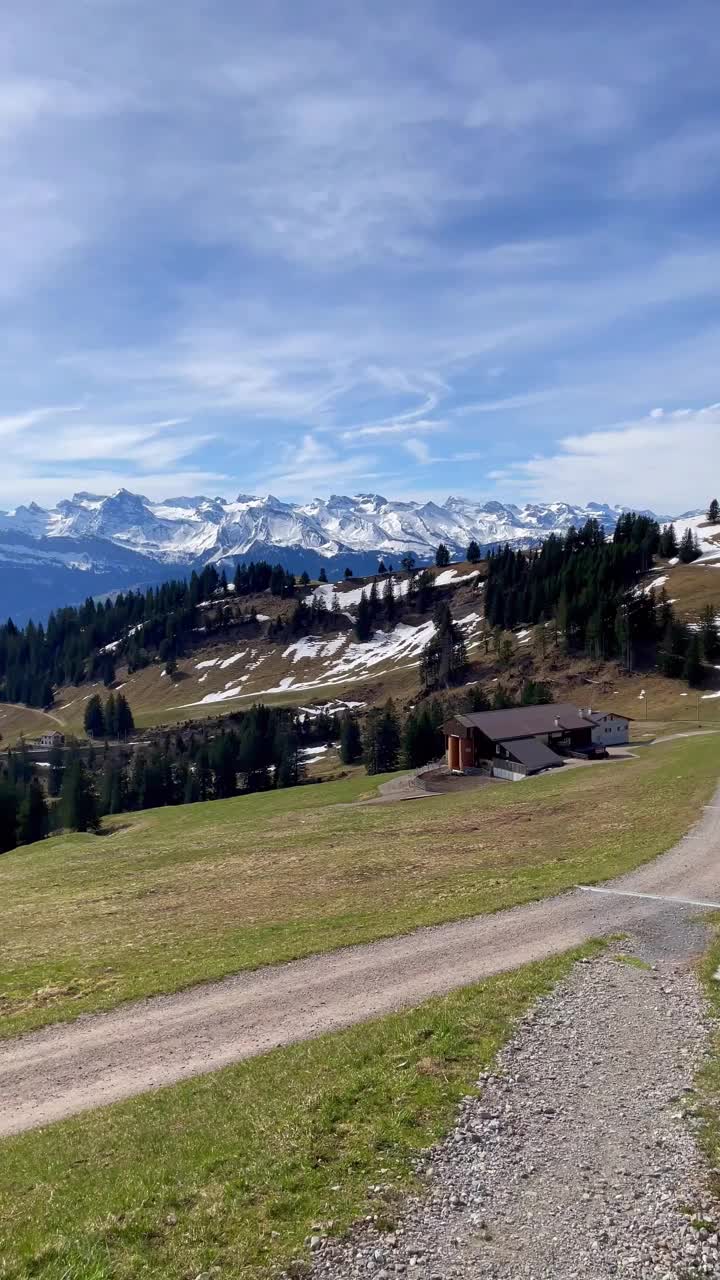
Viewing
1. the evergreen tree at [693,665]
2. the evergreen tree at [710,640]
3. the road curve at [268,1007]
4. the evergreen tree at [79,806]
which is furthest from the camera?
the evergreen tree at [710,640]

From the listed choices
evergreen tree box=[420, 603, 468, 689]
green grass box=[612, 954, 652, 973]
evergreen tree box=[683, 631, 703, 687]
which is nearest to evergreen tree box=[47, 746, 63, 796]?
evergreen tree box=[420, 603, 468, 689]

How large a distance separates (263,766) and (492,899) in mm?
116663

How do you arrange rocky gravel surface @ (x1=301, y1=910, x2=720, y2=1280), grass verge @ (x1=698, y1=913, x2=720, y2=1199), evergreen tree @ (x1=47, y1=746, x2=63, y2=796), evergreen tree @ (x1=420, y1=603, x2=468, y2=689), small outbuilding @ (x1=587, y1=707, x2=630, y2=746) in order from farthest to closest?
evergreen tree @ (x1=420, y1=603, x2=468, y2=689) → evergreen tree @ (x1=47, y1=746, x2=63, y2=796) → small outbuilding @ (x1=587, y1=707, x2=630, y2=746) → grass verge @ (x1=698, y1=913, x2=720, y2=1199) → rocky gravel surface @ (x1=301, y1=910, x2=720, y2=1280)

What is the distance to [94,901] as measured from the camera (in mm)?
38469

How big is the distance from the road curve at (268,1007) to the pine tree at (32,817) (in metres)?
88.5

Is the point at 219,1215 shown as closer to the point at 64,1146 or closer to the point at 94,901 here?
the point at 64,1146

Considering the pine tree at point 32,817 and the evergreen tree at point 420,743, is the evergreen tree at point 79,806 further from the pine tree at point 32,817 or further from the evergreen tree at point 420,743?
the evergreen tree at point 420,743

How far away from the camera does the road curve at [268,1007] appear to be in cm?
1642

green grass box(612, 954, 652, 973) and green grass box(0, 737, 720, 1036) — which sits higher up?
green grass box(612, 954, 652, 973)

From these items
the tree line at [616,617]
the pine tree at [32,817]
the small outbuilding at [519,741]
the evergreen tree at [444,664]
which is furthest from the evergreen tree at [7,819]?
the tree line at [616,617]

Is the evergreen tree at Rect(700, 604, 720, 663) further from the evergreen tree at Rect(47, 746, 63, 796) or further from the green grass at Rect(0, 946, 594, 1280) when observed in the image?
the green grass at Rect(0, 946, 594, 1280)

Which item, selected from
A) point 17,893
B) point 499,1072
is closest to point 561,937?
point 499,1072

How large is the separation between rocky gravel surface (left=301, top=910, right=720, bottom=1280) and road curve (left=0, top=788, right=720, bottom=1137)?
497 centimetres

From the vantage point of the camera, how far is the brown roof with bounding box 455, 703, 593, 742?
285 ft
